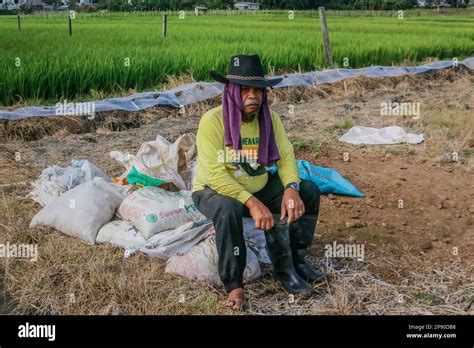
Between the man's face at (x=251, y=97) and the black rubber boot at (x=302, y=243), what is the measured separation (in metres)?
0.58

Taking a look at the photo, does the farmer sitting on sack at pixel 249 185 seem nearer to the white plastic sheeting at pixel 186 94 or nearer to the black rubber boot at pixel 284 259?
the black rubber boot at pixel 284 259

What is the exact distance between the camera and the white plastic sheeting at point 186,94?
5.95 meters

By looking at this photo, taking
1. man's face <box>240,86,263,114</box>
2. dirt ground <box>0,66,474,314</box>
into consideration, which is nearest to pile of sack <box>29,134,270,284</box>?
dirt ground <box>0,66,474,314</box>

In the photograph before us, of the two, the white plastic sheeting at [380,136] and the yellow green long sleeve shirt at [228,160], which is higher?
the yellow green long sleeve shirt at [228,160]

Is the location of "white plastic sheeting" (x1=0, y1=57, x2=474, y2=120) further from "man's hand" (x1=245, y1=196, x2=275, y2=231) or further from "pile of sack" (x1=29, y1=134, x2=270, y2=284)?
"man's hand" (x1=245, y1=196, x2=275, y2=231)

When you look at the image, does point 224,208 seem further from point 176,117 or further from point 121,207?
point 176,117

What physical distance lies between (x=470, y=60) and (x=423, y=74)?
5.54ft

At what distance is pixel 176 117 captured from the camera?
6.79m

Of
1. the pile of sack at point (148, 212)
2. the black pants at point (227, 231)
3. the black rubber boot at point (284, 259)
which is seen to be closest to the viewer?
the black pants at point (227, 231)

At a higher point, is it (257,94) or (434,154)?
(257,94)

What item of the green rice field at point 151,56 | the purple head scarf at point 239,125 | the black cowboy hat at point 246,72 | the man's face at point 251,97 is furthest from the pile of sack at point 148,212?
the green rice field at point 151,56

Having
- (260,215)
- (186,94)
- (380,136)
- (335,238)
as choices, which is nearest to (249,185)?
(260,215)
